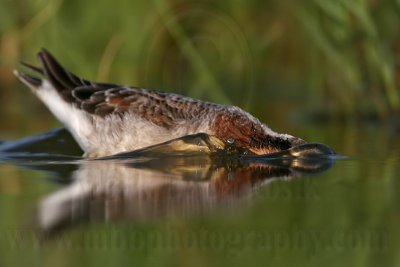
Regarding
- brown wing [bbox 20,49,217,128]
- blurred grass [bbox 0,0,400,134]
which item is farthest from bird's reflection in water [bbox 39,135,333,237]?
blurred grass [bbox 0,0,400,134]

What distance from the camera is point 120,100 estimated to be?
820 centimetres

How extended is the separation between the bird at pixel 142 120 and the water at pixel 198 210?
0.18m

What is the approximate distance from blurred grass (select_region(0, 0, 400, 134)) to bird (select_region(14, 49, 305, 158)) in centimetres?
141

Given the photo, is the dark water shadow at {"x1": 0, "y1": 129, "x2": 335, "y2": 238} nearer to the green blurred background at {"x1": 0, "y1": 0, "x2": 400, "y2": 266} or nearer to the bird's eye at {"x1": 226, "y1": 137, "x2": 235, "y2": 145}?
the bird's eye at {"x1": 226, "y1": 137, "x2": 235, "y2": 145}

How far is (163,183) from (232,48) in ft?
21.0

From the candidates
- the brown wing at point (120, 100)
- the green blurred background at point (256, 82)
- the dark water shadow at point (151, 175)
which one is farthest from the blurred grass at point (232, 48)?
the dark water shadow at point (151, 175)

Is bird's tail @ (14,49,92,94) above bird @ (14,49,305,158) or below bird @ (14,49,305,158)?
above

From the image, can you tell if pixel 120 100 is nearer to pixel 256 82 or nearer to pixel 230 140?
pixel 230 140

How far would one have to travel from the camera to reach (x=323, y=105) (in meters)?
11.1

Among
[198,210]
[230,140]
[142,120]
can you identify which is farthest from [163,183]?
[142,120]

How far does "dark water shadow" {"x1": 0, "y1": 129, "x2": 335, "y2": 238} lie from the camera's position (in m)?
5.50

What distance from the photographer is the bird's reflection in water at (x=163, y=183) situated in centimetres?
546

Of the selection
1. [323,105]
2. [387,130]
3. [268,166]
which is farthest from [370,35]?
[268,166]

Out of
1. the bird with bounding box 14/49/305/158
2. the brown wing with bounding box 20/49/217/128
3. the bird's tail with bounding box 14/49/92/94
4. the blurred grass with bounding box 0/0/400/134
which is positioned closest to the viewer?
the bird with bounding box 14/49/305/158
